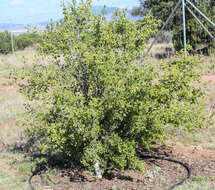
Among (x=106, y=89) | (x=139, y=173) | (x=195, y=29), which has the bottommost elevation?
(x=139, y=173)

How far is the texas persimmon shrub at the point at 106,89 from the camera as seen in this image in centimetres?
472

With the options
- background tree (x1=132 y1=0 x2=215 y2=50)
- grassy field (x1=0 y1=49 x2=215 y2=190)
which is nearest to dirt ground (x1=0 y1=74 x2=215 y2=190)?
grassy field (x1=0 y1=49 x2=215 y2=190)

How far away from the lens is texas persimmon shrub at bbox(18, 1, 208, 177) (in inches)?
186

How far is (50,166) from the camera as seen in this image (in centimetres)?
623

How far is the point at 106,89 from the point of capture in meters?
4.78

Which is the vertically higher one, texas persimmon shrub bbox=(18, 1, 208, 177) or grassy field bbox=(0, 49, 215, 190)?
texas persimmon shrub bbox=(18, 1, 208, 177)

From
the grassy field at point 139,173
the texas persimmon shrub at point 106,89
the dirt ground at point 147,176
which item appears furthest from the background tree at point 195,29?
the texas persimmon shrub at point 106,89

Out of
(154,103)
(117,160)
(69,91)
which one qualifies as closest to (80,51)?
(69,91)

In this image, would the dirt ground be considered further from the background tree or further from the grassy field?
the background tree

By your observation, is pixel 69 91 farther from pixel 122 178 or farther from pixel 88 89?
pixel 122 178

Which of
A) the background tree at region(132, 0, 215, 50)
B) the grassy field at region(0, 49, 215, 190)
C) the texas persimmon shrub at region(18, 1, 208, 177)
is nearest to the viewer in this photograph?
the texas persimmon shrub at region(18, 1, 208, 177)

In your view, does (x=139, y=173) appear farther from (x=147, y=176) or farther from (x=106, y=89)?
(x=106, y=89)

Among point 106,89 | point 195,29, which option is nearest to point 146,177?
point 106,89

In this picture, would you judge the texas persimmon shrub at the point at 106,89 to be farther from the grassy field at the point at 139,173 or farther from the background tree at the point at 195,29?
the background tree at the point at 195,29
